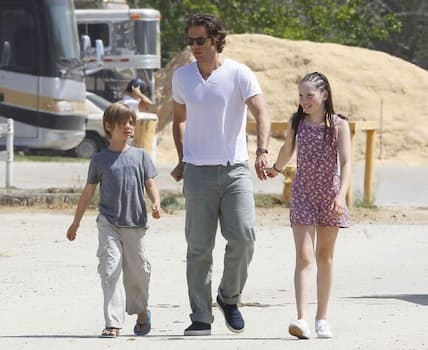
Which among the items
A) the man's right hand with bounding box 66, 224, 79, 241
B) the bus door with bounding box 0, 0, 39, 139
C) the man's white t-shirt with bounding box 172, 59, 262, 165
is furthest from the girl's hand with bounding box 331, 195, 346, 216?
the bus door with bounding box 0, 0, 39, 139

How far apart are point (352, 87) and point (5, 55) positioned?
34.7ft

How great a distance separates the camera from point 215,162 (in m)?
8.75

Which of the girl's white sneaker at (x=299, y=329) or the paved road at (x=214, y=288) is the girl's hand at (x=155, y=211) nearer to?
the paved road at (x=214, y=288)

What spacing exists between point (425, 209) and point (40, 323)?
33.3ft

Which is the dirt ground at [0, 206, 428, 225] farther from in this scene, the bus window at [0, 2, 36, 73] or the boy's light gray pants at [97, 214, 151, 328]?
the boy's light gray pants at [97, 214, 151, 328]

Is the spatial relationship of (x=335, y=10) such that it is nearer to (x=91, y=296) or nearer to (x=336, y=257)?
(x=336, y=257)

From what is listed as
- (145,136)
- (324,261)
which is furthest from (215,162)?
(145,136)

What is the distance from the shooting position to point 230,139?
879 centimetres

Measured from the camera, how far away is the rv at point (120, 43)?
36469 mm

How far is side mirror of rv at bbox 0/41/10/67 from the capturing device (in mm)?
24688

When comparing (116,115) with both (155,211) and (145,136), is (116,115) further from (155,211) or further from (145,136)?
(145,136)

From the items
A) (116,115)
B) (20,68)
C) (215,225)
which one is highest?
(116,115)

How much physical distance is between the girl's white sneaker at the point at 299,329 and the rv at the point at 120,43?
91.4 feet

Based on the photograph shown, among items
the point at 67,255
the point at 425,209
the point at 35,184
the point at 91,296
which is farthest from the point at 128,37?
the point at 91,296
